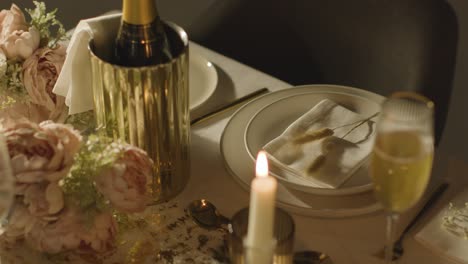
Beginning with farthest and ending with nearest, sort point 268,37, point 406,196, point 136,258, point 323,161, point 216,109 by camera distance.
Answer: point 268,37, point 216,109, point 323,161, point 136,258, point 406,196

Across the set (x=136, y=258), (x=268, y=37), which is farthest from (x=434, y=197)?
(x=268, y=37)

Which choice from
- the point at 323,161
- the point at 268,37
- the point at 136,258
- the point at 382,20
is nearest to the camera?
the point at 136,258

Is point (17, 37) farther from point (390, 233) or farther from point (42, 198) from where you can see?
point (390, 233)

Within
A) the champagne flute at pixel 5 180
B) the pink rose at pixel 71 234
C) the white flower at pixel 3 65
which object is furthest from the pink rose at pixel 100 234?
the white flower at pixel 3 65

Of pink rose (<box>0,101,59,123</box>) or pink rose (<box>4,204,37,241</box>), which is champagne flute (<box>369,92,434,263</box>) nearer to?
pink rose (<box>4,204,37,241</box>)

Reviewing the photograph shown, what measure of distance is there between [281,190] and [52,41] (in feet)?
1.51

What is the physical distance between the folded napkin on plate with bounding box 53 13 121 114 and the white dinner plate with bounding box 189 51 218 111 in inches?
8.4

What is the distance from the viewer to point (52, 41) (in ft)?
4.08

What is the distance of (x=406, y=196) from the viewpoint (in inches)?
34.6

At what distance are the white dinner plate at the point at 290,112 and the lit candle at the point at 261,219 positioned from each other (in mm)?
373

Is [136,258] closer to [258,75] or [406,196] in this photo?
[406,196]

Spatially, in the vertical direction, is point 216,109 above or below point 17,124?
below

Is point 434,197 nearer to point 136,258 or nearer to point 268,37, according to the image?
point 136,258

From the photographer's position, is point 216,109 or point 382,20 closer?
point 216,109
